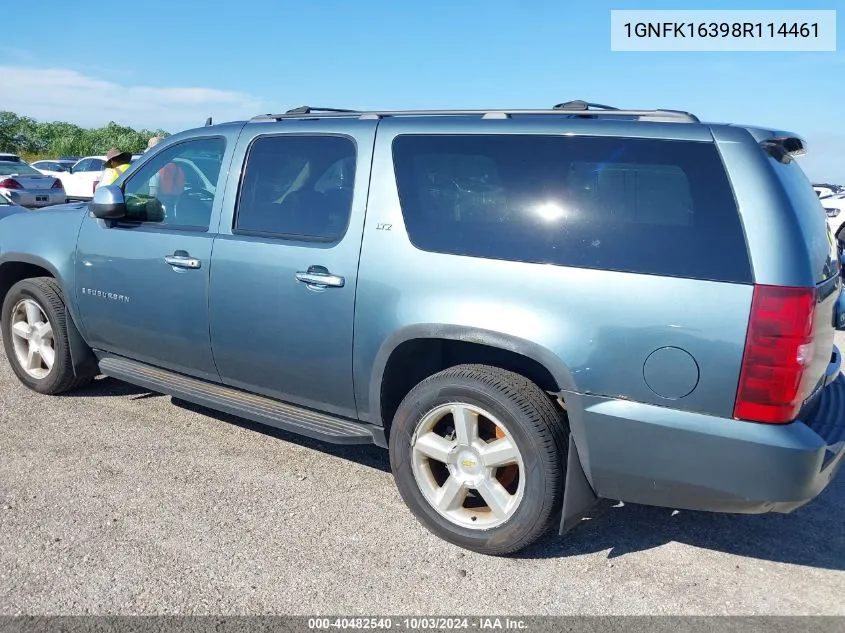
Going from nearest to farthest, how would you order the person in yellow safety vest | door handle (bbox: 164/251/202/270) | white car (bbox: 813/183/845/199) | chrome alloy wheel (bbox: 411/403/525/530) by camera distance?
chrome alloy wheel (bbox: 411/403/525/530) < door handle (bbox: 164/251/202/270) < the person in yellow safety vest < white car (bbox: 813/183/845/199)

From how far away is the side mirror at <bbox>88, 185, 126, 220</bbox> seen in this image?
4.36 metres

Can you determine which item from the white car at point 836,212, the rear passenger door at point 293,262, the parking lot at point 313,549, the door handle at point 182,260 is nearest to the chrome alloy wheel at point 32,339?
the parking lot at point 313,549

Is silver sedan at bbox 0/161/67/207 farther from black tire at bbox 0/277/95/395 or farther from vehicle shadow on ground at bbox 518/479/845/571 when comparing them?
vehicle shadow on ground at bbox 518/479/845/571

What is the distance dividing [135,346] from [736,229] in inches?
133

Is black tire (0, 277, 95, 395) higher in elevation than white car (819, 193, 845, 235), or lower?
lower

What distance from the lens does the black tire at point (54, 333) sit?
16.1 feet

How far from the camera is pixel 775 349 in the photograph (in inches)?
103

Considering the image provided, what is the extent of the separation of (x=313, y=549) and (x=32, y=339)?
9.76 feet

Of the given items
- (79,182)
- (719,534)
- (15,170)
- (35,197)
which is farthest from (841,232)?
(79,182)

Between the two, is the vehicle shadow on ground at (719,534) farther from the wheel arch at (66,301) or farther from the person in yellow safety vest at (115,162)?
the person in yellow safety vest at (115,162)

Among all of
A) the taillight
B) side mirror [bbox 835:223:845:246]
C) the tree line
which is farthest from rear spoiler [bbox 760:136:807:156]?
the tree line

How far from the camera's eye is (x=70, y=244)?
476 centimetres

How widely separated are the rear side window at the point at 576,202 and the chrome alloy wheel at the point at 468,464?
0.74 metres

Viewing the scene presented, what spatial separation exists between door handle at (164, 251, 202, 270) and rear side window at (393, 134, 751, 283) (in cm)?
129
